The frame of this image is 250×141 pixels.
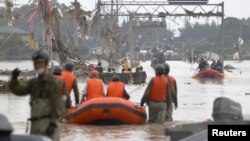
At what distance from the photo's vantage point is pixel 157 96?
18.4 metres

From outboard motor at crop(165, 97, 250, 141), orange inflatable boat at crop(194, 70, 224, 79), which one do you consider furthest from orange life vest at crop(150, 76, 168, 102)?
orange inflatable boat at crop(194, 70, 224, 79)

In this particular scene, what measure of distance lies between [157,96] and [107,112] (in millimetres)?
1355

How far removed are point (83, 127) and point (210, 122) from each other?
9.30m

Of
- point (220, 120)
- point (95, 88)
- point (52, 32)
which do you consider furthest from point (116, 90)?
point (52, 32)

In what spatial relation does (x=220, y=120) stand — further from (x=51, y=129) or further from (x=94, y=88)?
(x=94, y=88)

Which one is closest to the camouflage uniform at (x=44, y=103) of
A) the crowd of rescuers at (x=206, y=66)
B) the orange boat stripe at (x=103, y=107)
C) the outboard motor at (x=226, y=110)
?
the outboard motor at (x=226, y=110)

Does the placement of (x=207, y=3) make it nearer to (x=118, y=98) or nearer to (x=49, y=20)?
(x=49, y=20)

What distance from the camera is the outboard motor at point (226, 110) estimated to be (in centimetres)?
885

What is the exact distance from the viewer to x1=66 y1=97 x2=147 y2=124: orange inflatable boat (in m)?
17.8

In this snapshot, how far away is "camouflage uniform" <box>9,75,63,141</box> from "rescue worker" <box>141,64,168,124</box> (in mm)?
7996

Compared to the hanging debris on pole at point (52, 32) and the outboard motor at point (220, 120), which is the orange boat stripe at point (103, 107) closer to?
the outboard motor at point (220, 120)

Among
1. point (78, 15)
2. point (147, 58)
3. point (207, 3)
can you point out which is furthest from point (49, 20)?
point (147, 58)

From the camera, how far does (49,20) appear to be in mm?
40594

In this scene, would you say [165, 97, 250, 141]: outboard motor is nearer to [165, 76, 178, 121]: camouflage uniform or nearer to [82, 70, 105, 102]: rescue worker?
[165, 76, 178, 121]: camouflage uniform
